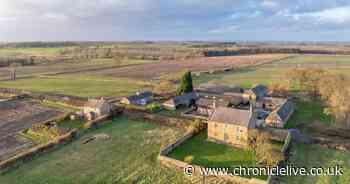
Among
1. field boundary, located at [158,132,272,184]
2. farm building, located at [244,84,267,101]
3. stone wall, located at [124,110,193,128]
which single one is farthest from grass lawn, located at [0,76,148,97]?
field boundary, located at [158,132,272,184]

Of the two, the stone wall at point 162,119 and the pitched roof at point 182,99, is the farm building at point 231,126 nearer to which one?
the stone wall at point 162,119

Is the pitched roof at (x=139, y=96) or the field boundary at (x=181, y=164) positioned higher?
the pitched roof at (x=139, y=96)

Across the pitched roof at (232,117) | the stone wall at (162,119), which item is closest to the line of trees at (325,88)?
the pitched roof at (232,117)

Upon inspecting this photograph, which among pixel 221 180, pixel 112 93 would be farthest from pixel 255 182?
pixel 112 93

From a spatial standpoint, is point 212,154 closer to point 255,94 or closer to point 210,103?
point 210,103

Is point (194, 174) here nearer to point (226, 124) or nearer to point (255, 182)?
point (255, 182)

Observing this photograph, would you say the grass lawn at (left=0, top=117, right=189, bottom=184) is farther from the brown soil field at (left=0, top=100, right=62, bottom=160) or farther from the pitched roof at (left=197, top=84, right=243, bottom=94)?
the pitched roof at (left=197, top=84, right=243, bottom=94)
